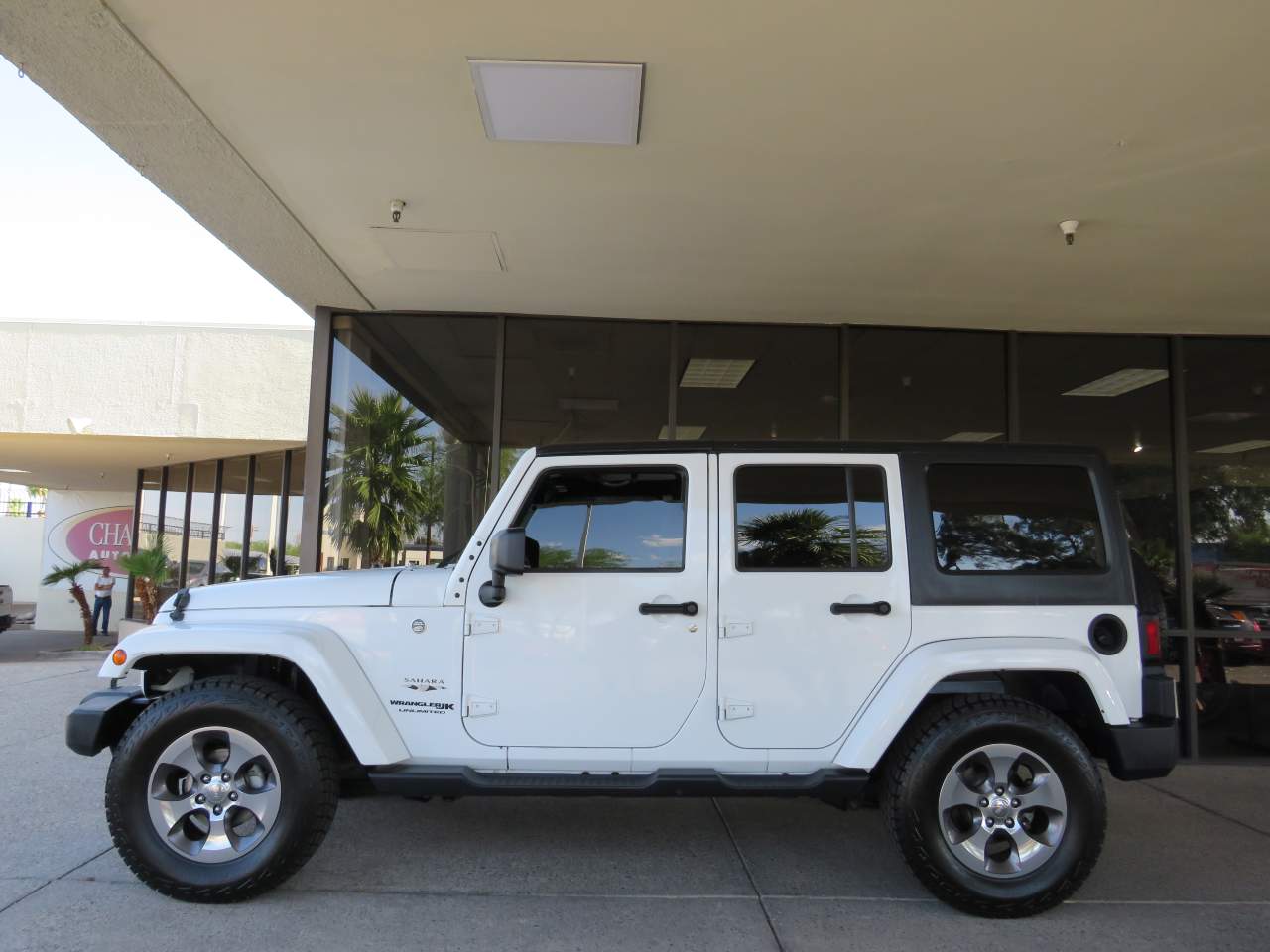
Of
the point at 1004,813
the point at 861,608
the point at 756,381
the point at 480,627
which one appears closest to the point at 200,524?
the point at 756,381

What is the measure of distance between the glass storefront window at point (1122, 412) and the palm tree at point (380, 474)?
16.8 ft

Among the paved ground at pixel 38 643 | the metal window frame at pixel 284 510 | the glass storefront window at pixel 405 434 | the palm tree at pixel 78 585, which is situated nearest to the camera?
the glass storefront window at pixel 405 434

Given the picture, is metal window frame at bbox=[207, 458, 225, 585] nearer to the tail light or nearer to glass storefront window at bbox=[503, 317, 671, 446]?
glass storefront window at bbox=[503, 317, 671, 446]

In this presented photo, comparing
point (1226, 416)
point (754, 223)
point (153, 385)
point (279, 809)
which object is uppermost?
point (153, 385)

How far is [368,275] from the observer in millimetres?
6527

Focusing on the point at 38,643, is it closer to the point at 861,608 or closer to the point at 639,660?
the point at 639,660

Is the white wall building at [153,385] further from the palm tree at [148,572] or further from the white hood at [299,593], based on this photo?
the white hood at [299,593]

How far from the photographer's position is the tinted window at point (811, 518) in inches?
154

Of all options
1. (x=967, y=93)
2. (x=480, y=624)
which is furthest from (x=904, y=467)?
(x=480, y=624)

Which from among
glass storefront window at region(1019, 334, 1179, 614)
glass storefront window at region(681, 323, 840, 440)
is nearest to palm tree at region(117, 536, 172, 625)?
glass storefront window at region(681, 323, 840, 440)

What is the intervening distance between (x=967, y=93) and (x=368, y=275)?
Answer: 430 cm

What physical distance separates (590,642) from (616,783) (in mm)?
594

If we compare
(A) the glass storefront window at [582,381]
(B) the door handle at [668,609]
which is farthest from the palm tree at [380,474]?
(B) the door handle at [668,609]

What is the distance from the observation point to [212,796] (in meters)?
3.68
